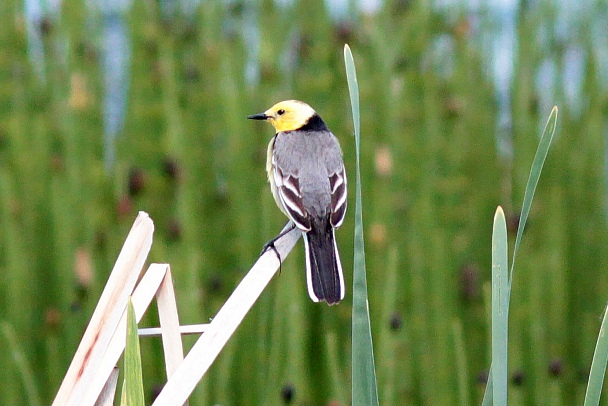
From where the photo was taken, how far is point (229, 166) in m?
3.87

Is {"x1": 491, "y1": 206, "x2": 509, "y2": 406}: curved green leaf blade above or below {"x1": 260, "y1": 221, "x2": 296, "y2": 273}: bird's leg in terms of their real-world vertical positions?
below

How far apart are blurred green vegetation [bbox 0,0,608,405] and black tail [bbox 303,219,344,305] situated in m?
0.53

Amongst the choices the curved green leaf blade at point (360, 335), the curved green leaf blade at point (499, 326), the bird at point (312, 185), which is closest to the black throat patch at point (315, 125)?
the bird at point (312, 185)

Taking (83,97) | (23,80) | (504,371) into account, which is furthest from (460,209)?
(504,371)

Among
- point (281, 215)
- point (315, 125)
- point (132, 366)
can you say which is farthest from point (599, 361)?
point (281, 215)

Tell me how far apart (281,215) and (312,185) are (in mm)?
1099

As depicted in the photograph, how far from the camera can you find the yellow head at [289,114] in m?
2.96

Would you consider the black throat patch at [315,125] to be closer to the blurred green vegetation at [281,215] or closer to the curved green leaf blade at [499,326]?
the blurred green vegetation at [281,215]

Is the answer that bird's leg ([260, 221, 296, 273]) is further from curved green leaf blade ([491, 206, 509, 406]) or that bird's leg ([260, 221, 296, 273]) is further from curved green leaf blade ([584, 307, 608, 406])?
curved green leaf blade ([584, 307, 608, 406])

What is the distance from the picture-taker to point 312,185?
2.56m

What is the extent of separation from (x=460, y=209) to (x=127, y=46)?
1.79 metres

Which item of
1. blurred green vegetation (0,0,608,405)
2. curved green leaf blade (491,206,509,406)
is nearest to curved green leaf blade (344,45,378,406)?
curved green leaf blade (491,206,509,406)

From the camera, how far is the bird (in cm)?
208

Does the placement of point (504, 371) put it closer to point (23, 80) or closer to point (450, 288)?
point (450, 288)
